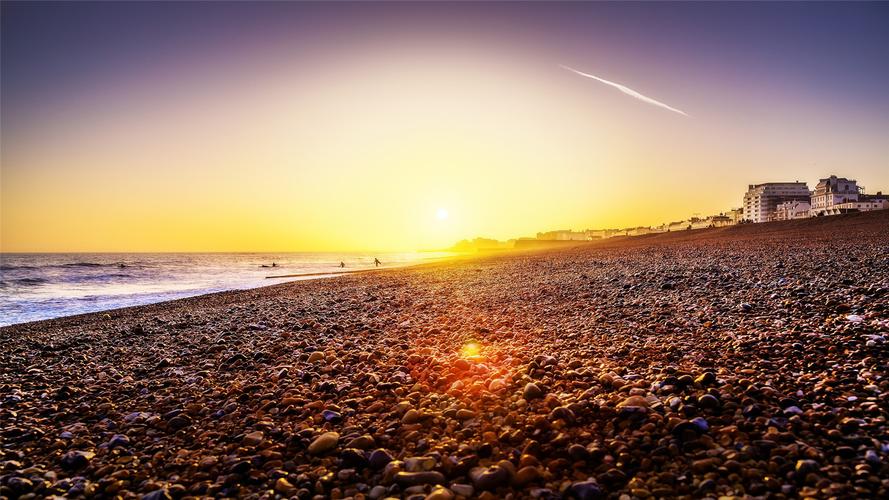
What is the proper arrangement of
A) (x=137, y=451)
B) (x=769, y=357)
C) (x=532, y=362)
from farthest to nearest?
(x=532, y=362)
(x=769, y=357)
(x=137, y=451)

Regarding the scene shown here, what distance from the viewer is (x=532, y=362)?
5.97 m

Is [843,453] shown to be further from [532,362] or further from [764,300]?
[764,300]

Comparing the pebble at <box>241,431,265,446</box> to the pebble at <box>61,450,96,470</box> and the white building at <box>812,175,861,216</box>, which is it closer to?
the pebble at <box>61,450,96,470</box>

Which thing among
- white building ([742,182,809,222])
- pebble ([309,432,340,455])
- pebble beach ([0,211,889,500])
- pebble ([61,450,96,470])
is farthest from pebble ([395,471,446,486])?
white building ([742,182,809,222])

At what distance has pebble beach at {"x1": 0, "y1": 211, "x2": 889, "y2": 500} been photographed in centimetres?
335

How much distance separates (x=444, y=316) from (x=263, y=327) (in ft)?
16.0

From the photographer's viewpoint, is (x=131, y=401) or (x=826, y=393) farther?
(x=131, y=401)

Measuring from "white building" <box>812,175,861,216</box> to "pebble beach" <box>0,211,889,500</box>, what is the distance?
12509 centimetres

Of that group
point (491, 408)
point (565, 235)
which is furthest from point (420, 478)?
point (565, 235)

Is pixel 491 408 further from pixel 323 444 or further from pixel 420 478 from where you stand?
pixel 323 444

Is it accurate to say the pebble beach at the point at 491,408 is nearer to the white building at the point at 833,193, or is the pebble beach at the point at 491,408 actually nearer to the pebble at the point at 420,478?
the pebble at the point at 420,478

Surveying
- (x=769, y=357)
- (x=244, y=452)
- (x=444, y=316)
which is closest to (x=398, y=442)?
(x=244, y=452)

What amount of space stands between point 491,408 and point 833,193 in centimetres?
13990

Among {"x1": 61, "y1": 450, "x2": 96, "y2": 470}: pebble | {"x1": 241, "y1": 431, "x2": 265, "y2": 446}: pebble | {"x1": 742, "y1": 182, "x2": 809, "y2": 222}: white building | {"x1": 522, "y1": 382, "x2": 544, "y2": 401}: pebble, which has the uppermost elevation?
{"x1": 742, "y1": 182, "x2": 809, "y2": 222}: white building
